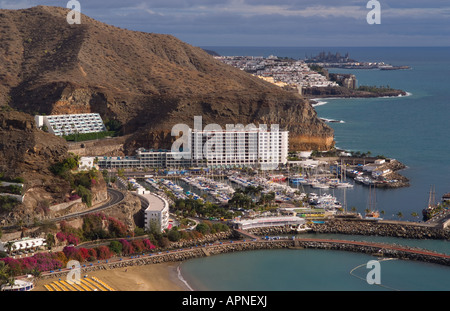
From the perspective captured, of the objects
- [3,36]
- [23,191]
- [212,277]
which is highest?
[3,36]

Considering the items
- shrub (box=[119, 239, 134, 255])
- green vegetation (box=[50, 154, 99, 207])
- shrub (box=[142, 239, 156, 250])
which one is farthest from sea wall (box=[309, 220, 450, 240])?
green vegetation (box=[50, 154, 99, 207])

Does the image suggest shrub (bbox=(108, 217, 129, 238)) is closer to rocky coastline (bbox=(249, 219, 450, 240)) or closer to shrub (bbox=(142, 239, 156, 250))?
shrub (bbox=(142, 239, 156, 250))

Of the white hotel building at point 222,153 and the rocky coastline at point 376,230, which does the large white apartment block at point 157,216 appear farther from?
the white hotel building at point 222,153

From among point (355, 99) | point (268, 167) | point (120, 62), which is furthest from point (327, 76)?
point (268, 167)

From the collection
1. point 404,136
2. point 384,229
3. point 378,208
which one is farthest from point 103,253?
point 404,136

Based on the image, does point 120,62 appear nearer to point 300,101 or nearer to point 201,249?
point 300,101

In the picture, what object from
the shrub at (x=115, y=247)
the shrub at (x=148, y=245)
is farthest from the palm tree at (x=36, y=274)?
the shrub at (x=148, y=245)
